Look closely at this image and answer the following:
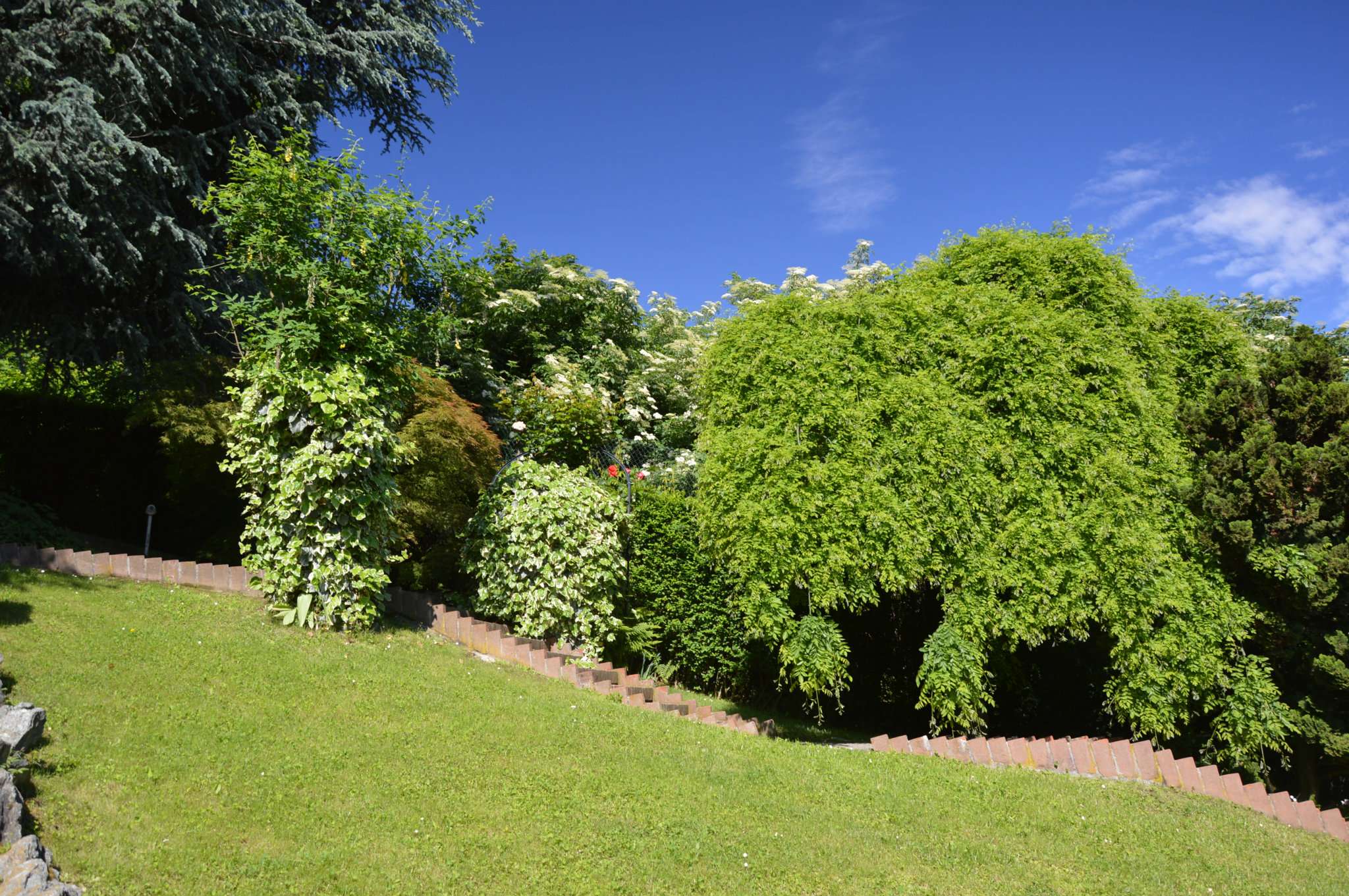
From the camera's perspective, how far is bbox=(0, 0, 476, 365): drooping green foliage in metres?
10.3

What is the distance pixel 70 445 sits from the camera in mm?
13656

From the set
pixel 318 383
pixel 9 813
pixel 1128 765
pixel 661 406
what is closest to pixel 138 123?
pixel 318 383

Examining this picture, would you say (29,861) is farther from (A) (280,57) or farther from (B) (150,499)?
(A) (280,57)

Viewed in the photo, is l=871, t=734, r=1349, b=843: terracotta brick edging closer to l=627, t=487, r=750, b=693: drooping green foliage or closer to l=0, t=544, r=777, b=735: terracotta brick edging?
l=0, t=544, r=777, b=735: terracotta brick edging

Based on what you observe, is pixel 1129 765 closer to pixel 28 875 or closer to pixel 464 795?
pixel 464 795

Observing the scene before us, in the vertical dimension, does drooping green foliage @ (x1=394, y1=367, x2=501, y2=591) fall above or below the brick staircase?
above

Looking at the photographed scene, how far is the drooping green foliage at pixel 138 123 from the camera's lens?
33.9 ft

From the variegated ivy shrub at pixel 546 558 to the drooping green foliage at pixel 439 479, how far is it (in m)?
0.70

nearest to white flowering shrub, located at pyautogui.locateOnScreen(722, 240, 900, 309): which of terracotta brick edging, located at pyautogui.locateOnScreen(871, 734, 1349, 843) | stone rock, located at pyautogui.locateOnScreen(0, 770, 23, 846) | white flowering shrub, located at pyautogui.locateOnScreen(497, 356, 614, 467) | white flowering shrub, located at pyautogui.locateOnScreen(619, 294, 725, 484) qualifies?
white flowering shrub, located at pyautogui.locateOnScreen(619, 294, 725, 484)

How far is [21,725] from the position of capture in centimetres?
527

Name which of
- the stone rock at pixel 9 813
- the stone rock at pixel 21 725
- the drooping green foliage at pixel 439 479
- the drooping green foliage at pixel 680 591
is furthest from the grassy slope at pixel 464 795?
the drooping green foliage at pixel 680 591

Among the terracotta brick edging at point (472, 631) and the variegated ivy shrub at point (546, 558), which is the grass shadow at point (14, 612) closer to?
the terracotta brick edging at point (472, 631)

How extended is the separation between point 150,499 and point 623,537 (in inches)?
318

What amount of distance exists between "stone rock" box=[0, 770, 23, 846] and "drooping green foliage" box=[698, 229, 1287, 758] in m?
7.04
